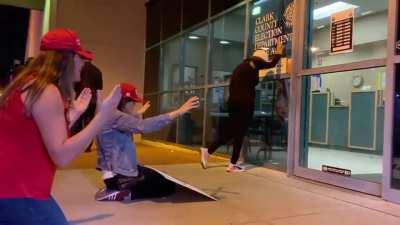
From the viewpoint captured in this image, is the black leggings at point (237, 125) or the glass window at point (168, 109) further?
the glass window at point (168, 109)

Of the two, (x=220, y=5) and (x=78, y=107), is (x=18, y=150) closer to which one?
(x=78, y=107)

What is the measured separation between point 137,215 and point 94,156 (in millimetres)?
3626

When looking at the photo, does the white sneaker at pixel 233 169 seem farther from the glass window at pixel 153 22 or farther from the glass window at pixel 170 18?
the glass window at pixel 153 22

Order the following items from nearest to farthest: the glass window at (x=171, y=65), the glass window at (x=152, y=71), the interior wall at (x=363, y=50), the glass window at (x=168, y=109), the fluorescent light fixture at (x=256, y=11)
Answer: the interior wall at (x=363, y=50), the fluorescent light fixture at (x=256, y=11), the glass window at (x=168, y=109), the glass window at (x=171, y=65), the glass window at (x=152, y=71)

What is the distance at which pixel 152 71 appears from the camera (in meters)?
10.7

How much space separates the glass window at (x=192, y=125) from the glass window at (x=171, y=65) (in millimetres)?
736

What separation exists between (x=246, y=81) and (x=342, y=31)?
136cm

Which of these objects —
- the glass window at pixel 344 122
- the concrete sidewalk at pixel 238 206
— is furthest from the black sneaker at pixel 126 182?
the glass window at pixel 344 122

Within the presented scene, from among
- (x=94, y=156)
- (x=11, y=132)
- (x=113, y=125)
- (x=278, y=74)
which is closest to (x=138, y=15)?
(x=94, y=156)

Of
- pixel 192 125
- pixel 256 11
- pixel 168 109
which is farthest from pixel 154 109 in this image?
pixel 256 11

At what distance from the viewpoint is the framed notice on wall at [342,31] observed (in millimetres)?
4332

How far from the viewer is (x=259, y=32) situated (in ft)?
19.9

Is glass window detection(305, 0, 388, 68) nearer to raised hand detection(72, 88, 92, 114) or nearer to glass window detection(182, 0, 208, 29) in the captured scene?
raised hand detection(72, 88, 92, 114)

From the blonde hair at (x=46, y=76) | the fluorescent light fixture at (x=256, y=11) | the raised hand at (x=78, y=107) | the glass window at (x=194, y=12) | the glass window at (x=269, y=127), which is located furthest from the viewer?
the glass window at (x=194, y=12)
